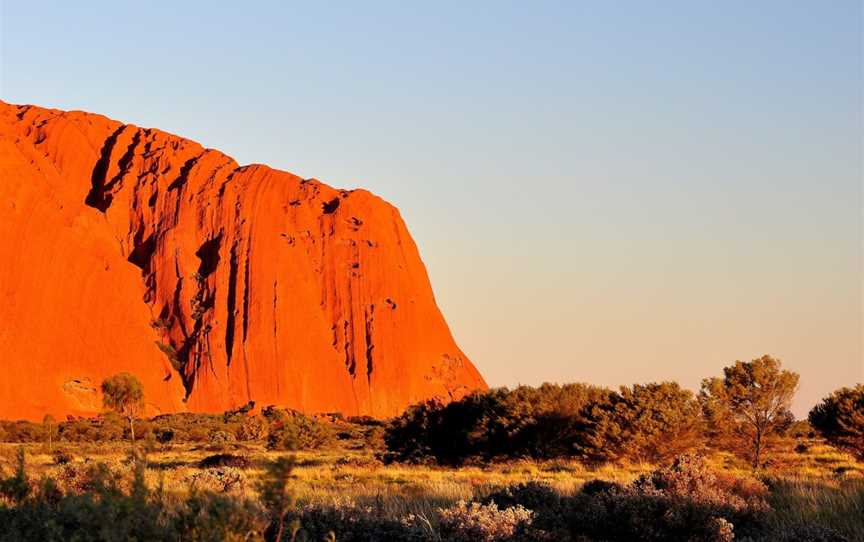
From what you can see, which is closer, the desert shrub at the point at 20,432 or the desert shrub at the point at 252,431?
the desert shrub at the point at 20,432

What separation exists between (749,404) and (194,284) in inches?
2606

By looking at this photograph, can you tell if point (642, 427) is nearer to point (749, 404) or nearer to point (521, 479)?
point (749, 404)

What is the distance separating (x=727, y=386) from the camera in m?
32.5

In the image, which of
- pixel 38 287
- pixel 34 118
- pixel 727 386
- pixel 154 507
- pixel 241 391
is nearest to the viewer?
pixel 154 507

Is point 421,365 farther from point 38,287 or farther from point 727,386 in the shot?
point 727,386

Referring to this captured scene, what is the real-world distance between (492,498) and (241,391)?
2918 inches

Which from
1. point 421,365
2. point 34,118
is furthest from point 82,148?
point 421,365

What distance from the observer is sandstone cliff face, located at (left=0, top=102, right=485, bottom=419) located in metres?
77.5

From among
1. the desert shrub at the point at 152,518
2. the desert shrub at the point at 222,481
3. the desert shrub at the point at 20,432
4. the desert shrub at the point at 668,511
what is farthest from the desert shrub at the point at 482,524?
the desert shrub at the point at 20,432

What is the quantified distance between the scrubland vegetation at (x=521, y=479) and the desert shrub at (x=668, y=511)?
0.09 ft

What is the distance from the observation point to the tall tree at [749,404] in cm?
3169

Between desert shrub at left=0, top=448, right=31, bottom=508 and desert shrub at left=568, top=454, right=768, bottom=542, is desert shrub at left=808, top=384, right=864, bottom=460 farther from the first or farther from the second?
desert shrub at left=0, top=448, right=31, bottom=508

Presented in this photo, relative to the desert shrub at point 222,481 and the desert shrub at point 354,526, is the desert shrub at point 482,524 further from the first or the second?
the desert shrub at point 222,481

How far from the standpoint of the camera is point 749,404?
32.3m
